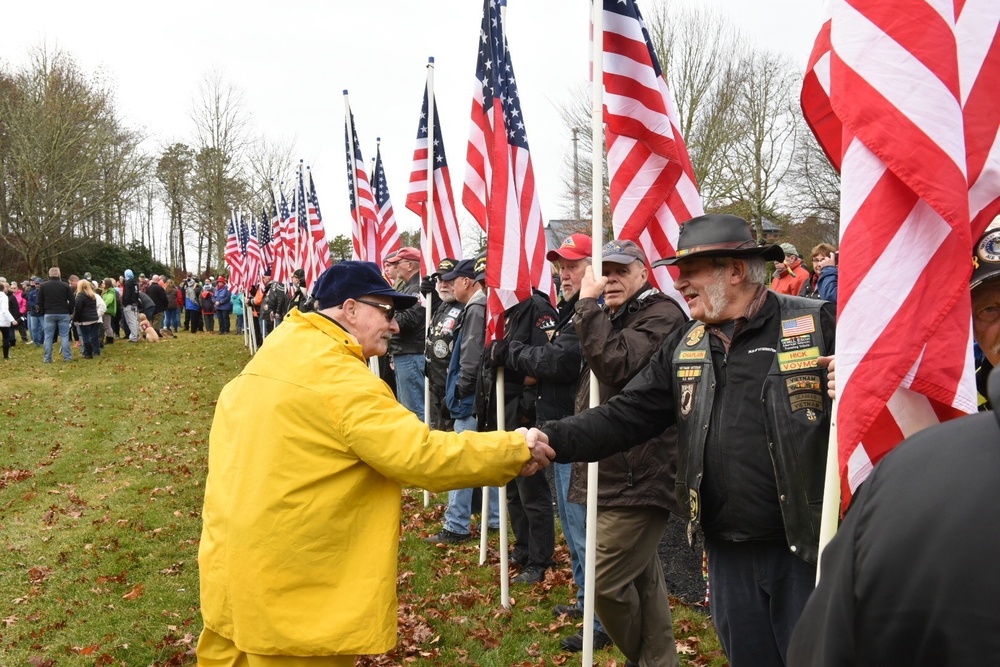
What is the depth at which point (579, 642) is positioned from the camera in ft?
18.6

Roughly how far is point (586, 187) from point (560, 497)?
27917mm

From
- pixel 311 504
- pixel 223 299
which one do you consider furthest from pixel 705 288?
pixel 223 299

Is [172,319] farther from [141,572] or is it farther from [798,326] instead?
[798,326]

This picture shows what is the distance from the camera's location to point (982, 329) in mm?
3043

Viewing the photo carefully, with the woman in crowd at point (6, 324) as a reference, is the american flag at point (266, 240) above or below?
above

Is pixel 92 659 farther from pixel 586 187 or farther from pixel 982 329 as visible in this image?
pixel 586 187

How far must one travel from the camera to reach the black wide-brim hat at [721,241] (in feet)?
12.0

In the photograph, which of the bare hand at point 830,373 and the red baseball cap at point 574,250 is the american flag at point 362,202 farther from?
the bare hand at point 830,373

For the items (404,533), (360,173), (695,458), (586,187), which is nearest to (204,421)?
(360,173)

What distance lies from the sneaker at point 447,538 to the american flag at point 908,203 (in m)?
5.86

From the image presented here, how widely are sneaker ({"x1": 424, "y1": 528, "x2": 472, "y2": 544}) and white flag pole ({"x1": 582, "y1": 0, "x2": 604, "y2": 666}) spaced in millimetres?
3365

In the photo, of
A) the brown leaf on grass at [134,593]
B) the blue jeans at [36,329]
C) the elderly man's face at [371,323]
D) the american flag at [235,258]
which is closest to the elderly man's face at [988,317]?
the elderly man's face at [371,323]

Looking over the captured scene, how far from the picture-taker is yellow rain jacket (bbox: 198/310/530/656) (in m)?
3.40

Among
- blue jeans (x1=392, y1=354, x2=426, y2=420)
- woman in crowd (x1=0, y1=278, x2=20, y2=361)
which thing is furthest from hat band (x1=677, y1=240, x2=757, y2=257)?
woman in crowd (x1=0, y1=278, x2=20, y2=361)
